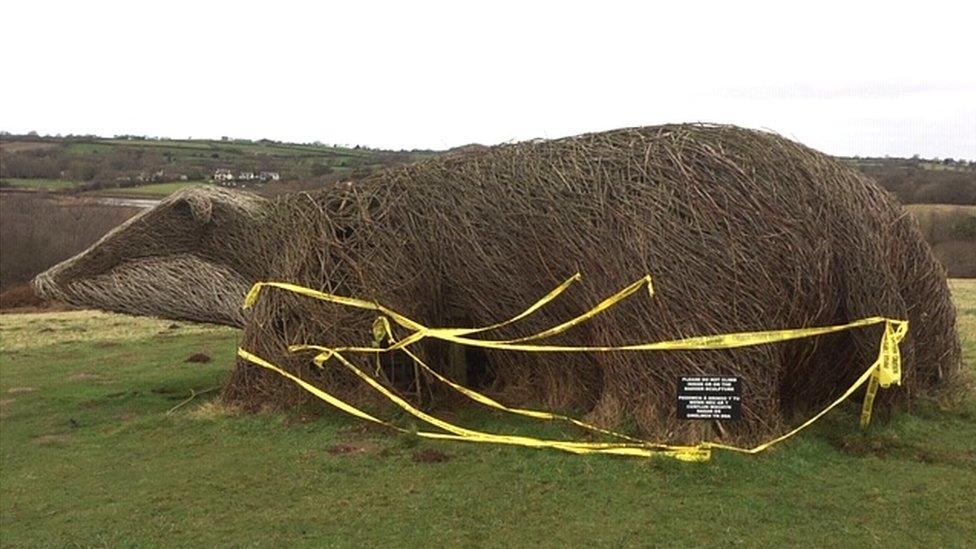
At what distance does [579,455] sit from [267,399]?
3943 millimetres

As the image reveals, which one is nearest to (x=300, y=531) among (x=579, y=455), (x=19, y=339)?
(x=579, y=455)

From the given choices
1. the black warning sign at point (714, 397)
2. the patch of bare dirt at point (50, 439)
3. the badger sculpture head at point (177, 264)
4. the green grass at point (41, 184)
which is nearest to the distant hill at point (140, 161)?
the green grass at point (41, 184)

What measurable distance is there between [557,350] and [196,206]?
4.73 meters

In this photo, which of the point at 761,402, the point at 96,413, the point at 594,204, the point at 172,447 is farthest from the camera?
the point at 96,413

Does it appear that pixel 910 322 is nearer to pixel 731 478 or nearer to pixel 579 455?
pixel 731 478

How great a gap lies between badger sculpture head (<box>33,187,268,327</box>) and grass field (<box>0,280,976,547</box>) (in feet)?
4.26

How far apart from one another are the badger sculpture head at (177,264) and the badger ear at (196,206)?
0.5 inches

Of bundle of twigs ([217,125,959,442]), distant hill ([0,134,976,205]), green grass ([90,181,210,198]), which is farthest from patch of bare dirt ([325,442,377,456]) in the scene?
green grass ([90,181,210,198])

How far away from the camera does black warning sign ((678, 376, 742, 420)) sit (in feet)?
25.0

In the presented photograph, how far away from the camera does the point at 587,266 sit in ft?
28.2

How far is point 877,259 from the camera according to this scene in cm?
819

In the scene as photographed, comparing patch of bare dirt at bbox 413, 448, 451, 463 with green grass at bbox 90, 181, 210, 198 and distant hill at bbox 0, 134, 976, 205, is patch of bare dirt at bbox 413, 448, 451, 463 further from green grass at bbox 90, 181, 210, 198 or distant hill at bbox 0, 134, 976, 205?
green grass at bbox 90, 181, 210, 198

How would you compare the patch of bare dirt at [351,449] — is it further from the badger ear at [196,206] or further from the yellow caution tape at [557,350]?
the badger ear at [196,206]

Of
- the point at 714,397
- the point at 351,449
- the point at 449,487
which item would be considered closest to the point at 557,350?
the point at 714,397
